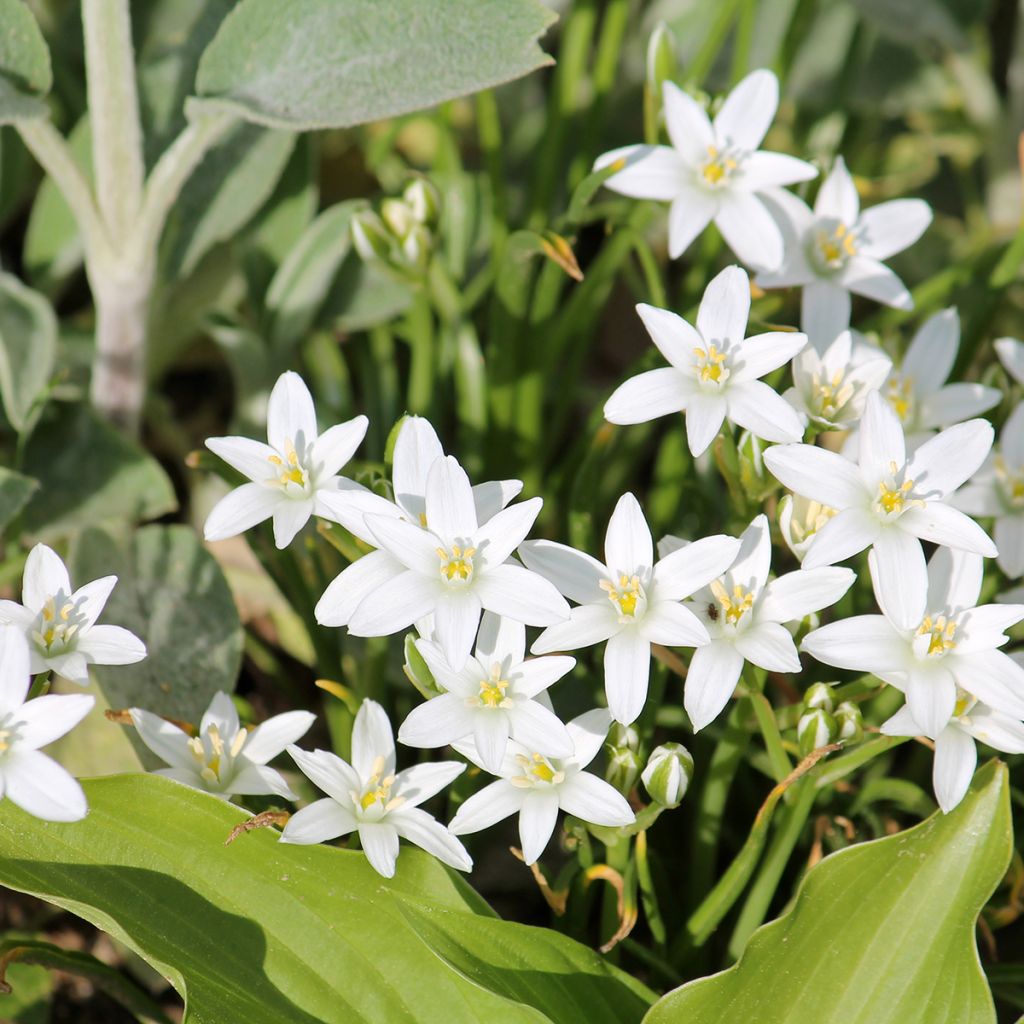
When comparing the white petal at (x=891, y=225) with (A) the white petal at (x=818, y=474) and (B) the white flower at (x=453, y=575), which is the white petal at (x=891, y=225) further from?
(B) the white flower at (x=453, y=575)

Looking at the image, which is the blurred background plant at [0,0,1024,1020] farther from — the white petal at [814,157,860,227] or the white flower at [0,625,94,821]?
the white flower at [0,625,94,821]

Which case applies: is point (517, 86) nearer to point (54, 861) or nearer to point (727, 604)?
point (727, 604)

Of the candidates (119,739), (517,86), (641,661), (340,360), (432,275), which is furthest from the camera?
(517,86)

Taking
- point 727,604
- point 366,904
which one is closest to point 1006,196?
point 727,604

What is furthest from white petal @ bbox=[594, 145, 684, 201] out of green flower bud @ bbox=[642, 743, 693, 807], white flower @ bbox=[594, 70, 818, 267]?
green flower bud @ bbox=[642, 743, 693, 807]

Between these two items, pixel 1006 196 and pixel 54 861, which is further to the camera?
pixel 1006 196

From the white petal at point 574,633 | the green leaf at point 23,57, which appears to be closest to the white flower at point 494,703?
the white petal at point 574,633

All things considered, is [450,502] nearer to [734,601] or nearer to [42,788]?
[734,601]
